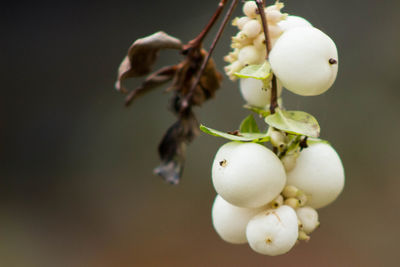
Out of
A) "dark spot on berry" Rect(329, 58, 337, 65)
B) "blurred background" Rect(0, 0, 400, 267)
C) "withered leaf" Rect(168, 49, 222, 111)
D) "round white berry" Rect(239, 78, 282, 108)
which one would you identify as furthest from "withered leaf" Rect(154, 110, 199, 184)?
"blurred background" Rect(0, 0, 400, 267)

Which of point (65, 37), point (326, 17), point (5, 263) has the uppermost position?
point (326, 17)

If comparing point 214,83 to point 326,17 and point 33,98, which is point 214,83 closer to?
point 326,17

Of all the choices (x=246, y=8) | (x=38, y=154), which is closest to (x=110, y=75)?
(x=38, y=154)

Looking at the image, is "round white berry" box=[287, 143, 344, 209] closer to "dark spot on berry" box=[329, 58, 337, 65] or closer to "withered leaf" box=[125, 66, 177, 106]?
"dark spot on berry" box=[329, 58, 337, 65]

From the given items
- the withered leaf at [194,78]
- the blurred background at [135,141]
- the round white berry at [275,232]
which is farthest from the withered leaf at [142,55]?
the blurred background at [135,141]

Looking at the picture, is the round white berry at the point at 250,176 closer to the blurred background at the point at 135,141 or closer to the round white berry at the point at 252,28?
the round white berry at the point at 252,28

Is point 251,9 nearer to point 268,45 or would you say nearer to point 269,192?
point 268,45

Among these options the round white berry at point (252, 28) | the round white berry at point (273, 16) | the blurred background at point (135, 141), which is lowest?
the blurred background at point (135, 141)
